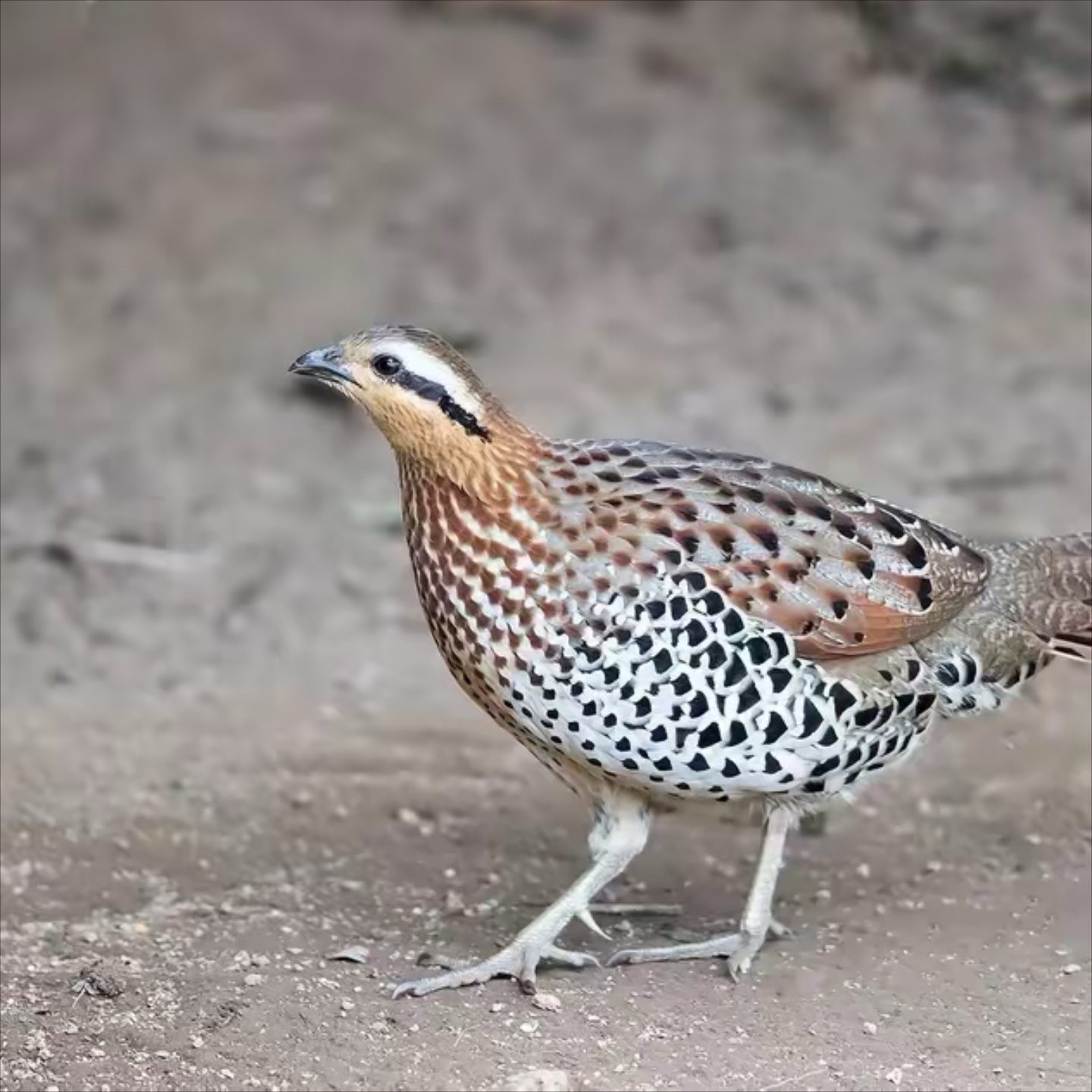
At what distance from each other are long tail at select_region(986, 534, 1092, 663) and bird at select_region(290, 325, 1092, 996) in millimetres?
262

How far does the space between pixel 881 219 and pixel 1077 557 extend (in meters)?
5.08

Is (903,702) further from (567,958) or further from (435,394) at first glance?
(435,394)

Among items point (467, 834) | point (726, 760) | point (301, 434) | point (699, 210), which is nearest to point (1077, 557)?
point (726, 760)

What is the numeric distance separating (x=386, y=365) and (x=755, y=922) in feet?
6.30

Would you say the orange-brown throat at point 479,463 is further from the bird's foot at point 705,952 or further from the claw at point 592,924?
the bird's foot at point 705,952

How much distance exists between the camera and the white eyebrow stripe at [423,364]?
4.73 meters

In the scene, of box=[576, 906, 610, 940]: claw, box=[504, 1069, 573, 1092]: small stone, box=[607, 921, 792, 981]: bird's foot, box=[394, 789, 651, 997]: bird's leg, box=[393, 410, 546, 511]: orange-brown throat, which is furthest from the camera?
box=[576, 906, 610, 940]: claw

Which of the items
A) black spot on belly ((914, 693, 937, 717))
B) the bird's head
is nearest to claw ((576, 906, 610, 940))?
black spot on belly ((914, 693, 937, 717))

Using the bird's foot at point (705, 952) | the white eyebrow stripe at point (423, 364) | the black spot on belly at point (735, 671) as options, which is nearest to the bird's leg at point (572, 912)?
the bird's foot at point (705, 952)

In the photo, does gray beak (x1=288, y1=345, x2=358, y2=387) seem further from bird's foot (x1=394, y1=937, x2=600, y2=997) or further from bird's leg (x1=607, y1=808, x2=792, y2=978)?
bird's leg (x1=607, y1=808, x2=792, y2=978)

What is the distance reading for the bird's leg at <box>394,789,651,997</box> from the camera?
492cm

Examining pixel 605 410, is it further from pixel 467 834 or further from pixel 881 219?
pixel 467 834

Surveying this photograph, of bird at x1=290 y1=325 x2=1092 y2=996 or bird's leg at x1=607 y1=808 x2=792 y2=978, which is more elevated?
bird at x1=290 y1=325 x2=1092 y2=996

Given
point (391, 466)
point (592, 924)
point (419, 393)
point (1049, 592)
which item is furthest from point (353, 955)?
point (391, 466)
